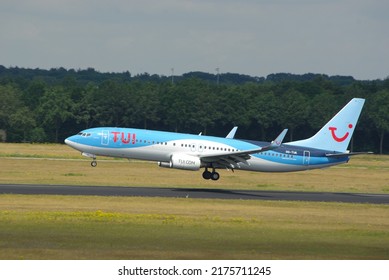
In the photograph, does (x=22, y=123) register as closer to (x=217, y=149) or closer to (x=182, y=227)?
(x=217, y=149)

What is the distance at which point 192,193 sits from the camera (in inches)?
2137

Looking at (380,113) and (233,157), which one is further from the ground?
(380,113)

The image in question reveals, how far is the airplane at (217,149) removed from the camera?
62.7 metres

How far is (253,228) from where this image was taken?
38250 mm

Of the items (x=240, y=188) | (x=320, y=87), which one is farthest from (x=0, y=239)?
(x=320, y=87)

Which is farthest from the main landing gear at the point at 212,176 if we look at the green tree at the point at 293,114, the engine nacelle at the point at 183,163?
the green tree at the point at 293,114

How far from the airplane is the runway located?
4.43 m

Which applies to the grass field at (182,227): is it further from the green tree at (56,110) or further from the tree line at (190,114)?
the green tree at (56,110)

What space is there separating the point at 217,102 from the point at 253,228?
102m

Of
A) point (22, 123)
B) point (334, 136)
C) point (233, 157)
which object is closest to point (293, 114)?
point (22, 123)

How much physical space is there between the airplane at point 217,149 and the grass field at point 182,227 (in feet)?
5.53

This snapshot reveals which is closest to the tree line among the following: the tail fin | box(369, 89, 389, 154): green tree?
box(369, 89, 389, 154): green tree

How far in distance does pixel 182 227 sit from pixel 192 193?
16602mm

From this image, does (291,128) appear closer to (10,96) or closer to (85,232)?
(10,96)
